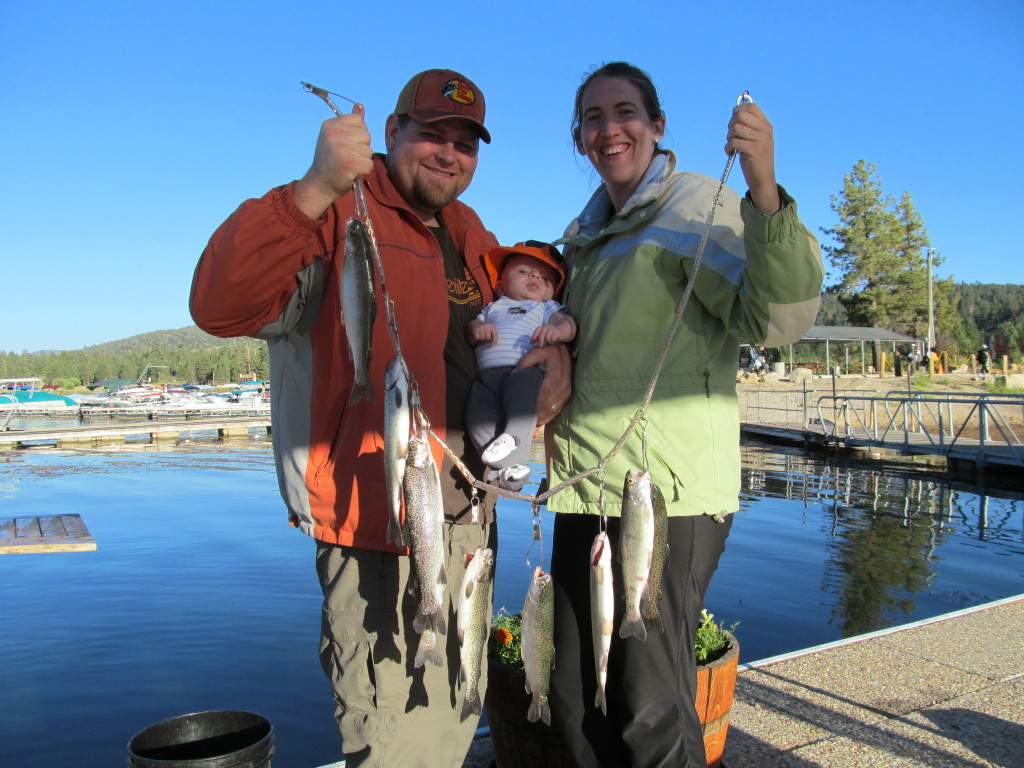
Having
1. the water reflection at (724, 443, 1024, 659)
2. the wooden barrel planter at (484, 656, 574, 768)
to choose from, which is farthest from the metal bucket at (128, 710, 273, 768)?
the water reflection at (724, 443, 1024, 659)

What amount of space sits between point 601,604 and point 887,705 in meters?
2.92

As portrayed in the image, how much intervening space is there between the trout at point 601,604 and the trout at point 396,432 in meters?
0.71

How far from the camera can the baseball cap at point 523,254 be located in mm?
3471

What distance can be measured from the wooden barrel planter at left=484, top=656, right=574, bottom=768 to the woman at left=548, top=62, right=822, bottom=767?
418mm

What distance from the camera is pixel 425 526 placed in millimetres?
2580

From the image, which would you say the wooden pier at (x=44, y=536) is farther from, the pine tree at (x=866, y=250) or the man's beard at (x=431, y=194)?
the pine tree at (x=866, y=250)

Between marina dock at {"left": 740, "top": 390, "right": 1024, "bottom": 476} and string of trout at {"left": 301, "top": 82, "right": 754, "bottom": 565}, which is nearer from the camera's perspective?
string of trout at {"left": 301, "top": 82, "right": 754, "bottom": 565}

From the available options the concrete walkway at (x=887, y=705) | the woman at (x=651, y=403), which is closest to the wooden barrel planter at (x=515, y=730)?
the woman at (x=651, y=403)

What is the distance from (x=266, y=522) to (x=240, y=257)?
44.6ft

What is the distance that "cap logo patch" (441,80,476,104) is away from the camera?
10.2ft

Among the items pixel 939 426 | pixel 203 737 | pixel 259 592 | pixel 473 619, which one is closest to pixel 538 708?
pixel 473 619

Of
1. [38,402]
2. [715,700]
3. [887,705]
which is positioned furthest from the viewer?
[38,402]

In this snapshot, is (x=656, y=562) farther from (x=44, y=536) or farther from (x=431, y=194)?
(x=44, y=536)

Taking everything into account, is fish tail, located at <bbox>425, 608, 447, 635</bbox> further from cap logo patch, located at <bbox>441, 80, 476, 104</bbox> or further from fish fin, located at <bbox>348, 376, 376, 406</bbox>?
cap logo patch, located at <bbox>441, 80, 476, 104</bbox>
